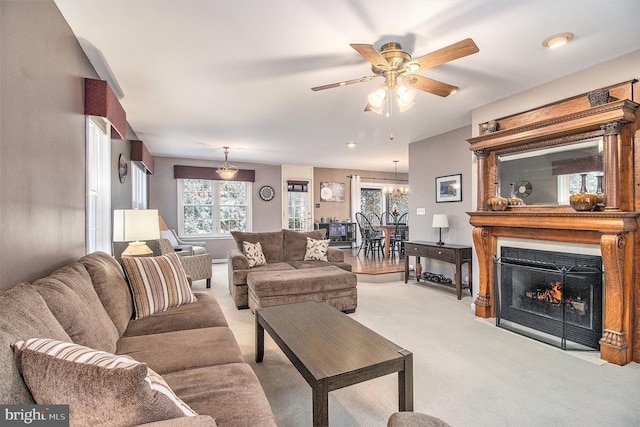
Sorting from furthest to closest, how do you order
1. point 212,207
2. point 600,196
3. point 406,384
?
1. point 212,207
2. point 600,196
3. point 406,384

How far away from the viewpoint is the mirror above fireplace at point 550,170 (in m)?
2.71

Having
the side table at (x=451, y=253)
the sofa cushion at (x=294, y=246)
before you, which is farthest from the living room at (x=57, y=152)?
the sofa cushion at (x=294, y=246)

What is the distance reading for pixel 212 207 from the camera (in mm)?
7375

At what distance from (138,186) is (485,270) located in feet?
17.9

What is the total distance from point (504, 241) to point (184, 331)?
10.5ft

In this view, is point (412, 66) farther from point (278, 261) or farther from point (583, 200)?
point (278, 261)

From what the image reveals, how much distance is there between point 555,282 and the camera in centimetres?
291

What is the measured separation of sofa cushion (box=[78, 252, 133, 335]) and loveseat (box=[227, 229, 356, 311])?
168 cm

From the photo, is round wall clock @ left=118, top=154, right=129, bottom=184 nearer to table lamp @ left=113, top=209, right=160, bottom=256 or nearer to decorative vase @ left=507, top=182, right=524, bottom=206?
table lamp @ left=113, top=209, right=160, bottom=256

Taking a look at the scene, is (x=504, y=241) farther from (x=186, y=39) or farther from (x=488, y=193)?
(x=186, y=39)

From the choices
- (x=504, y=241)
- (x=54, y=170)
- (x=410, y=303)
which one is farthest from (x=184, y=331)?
(x=504, y=241)

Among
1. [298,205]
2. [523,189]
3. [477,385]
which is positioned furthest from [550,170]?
[298,205]

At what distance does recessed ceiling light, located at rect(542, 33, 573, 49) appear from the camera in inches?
86.8

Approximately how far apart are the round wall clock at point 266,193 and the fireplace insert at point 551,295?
5.52 meters
